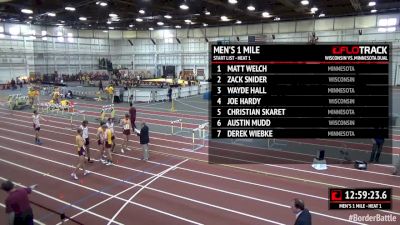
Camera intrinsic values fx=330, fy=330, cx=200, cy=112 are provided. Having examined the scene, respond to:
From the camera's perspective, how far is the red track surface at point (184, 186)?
934 cm

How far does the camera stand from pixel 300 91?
20.8 feet

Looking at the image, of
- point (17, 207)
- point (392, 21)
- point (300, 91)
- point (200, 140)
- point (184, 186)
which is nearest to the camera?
point (300, 91)

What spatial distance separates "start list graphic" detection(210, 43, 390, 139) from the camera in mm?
6195

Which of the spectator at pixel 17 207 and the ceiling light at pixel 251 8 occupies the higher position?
the ceiling light at pixel 251 8

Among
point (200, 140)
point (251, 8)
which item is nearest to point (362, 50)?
point (200, 140)

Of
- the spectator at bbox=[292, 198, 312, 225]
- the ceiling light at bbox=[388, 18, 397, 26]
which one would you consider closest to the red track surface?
the spectator at bbox=[292, 198, 312, 225]

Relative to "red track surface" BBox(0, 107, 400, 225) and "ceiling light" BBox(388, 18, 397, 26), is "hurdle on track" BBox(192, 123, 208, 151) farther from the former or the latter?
"ceiling light" BBox(388, 18, 397, 26)

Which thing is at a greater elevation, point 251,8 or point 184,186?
point 251,8

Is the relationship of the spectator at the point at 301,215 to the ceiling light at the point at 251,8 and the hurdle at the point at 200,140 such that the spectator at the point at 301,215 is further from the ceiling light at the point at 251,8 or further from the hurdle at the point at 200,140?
the ceiling light at the point at 251,8

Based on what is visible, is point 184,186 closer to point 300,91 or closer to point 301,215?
point 301,215

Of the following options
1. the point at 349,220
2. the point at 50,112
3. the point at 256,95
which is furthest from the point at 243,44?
the point at 50,112

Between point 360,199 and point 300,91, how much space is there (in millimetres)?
3964

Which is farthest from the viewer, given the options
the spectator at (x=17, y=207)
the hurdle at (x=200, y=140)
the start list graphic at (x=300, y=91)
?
the hurdle at (x=200, y=140)
